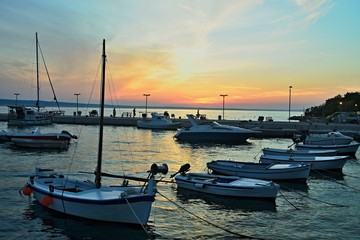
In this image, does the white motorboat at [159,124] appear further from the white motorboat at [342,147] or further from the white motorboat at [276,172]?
the white motorboat at [276,172]

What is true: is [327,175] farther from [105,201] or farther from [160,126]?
[160,126]

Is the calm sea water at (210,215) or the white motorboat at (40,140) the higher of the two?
the white motorboat at (40,140)

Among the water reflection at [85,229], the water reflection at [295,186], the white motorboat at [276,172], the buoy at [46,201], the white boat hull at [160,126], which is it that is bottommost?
the water reflection at [85,229]

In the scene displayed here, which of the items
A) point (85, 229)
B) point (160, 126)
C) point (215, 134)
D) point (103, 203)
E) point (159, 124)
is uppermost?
point (159, 124)

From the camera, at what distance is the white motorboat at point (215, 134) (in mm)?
48697

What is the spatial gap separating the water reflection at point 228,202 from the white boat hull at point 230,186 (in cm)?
23

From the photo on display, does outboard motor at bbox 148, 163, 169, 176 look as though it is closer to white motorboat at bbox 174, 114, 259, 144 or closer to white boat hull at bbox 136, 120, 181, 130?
white motorboat at bbox 174, 114, 259, 144

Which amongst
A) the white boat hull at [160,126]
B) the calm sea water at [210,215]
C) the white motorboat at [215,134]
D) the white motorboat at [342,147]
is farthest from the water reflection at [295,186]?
the white boat hull at [160,126]

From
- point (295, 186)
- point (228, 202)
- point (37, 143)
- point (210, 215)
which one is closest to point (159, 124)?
point (37, 143)

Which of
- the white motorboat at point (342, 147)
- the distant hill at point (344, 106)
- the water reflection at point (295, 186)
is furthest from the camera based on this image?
the distant hill at point (344, 106)

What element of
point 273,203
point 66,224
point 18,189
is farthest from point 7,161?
point 273,203

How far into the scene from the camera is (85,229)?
551 inches

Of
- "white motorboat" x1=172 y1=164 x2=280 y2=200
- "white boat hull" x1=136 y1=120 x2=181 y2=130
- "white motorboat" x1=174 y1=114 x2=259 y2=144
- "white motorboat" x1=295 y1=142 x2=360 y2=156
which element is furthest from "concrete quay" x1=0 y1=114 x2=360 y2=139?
"white motorboat" x1=172 y1=164 x2=280 y2=200

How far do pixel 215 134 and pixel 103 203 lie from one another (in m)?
36.0
